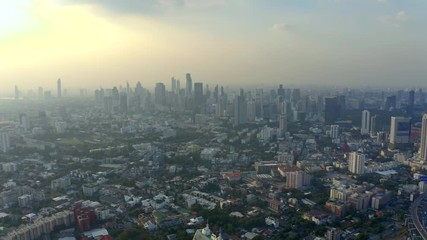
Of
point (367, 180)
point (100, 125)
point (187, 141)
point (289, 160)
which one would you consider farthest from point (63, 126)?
point (367, 180)

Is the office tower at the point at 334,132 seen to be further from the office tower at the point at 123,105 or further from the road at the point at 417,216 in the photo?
the office tower at the point at 123,105

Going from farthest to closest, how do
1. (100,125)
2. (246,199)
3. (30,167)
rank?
(100,125)
(30,167)
(246,199)

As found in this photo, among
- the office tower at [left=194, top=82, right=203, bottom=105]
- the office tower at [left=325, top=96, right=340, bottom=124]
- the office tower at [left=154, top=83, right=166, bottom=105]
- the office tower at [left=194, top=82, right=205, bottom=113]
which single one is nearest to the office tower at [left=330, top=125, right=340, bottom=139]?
the office tower at [left=325, top=96, right=340, bottom=124]

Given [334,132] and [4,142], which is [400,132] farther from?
[4,142]

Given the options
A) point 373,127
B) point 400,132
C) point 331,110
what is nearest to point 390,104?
point 331,110

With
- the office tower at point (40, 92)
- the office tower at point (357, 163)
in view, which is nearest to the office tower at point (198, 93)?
the office tower at point (357, 163)

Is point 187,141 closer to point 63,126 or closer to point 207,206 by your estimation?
point 63,126
